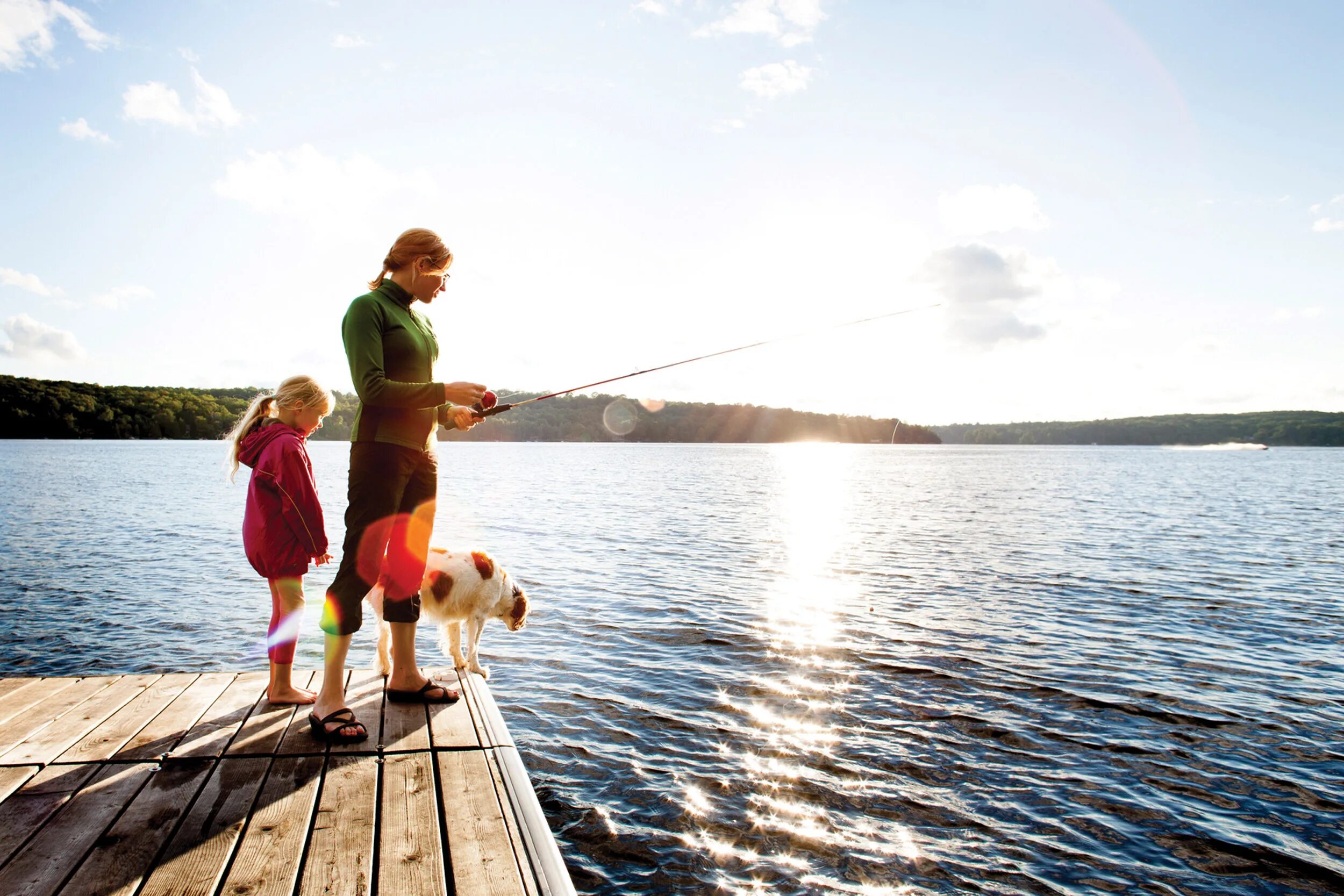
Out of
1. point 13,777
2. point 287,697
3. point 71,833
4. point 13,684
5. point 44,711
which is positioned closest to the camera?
point 71,833

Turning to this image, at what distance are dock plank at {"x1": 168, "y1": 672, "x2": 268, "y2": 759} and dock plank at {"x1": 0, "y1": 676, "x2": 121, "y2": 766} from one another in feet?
2.46

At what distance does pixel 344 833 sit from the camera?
3416 mm

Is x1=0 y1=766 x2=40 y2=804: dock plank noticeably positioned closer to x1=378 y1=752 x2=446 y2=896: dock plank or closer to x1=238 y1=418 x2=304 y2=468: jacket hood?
x1=378 y1=752 x2=446 y2=896: dock plank

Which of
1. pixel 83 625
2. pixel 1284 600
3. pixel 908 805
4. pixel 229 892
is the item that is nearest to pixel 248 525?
pixel 229 892

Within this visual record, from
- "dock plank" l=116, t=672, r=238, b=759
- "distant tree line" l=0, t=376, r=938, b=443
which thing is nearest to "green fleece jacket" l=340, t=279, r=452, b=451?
"dock plank" l=116, t=672, r=238, b=759

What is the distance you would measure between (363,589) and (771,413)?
633 feet

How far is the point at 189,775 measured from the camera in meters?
3.94

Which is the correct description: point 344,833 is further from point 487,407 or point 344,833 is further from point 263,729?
point 487,407

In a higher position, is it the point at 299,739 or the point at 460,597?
the point at 460,597

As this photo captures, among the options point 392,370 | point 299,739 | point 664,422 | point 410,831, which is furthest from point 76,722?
point 664,422

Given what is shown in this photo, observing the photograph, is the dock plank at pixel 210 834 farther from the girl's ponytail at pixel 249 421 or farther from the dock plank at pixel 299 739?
the girl's ponytail at pixel 249 421

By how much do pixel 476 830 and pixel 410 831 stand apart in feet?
0.92

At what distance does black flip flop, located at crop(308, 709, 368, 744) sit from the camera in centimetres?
438

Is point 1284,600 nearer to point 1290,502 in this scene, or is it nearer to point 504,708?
point 504,708
